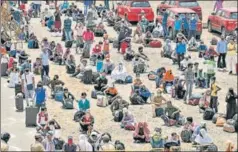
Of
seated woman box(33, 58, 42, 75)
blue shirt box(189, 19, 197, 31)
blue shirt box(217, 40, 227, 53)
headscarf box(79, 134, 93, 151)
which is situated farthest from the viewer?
blue shirt box(189, 19, 197, 31)

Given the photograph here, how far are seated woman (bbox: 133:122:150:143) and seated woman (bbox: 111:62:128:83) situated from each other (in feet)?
22.7

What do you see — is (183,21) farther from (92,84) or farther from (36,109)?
(36,109)

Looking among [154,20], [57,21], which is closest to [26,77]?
[57,21]

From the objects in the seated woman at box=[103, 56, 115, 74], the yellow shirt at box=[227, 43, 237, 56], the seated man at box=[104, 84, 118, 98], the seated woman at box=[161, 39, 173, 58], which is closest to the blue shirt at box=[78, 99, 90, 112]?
the seated man at box=[104, 84, 118, 98]

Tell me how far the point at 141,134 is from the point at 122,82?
711 centimetres

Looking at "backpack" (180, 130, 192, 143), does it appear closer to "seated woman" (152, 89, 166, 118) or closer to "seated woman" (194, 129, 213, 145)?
"seated woman" (194, 129, 213, 145)

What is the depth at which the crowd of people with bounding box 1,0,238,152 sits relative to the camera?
705 inches

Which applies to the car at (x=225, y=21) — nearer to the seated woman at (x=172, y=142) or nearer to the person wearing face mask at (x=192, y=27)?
the person wearing face mask at (x=192, y=27)

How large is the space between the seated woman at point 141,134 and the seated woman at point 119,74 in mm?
6922

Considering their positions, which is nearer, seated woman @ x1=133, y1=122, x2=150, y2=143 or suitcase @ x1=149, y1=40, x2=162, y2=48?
seated woman @ x1=133, y1=122, x2=150, y2=143

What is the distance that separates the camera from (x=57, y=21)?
35219mm

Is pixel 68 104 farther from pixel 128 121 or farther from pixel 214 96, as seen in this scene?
pixel 214 96

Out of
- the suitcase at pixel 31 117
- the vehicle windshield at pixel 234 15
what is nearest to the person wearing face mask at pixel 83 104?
the suitcase at pixel 31 117

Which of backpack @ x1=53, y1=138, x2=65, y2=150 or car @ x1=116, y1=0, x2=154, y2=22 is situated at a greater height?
car @ x1=116, y1=0, x2=154, y2=22
